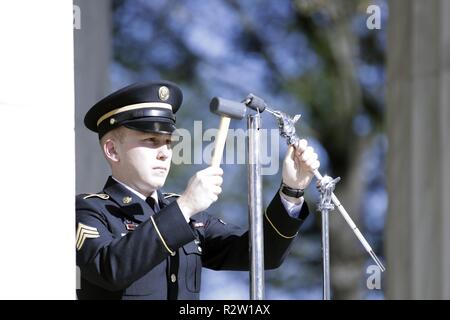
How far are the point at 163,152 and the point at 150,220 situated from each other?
347mm

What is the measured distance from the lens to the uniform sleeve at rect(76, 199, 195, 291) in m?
3.46

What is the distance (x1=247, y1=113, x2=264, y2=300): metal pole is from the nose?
503 millimetres

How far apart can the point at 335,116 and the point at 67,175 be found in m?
8.66

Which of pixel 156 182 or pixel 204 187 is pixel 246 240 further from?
pixel 204 187

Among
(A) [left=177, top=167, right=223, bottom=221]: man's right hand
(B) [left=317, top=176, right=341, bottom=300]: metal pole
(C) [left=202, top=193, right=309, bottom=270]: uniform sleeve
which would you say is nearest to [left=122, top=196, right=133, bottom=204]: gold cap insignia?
(C) [left=202, top=193, right=309, bottom=270]: uniform sleeve

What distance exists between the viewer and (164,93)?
399cm

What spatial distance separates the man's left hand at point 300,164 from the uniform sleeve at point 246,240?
0.13 metres

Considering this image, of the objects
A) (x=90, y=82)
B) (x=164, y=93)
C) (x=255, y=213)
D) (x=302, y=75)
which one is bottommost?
(x=255, y=213)

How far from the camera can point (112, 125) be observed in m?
3.89

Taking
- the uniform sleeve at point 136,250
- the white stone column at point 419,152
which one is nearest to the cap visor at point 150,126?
the uniform sleeve at point 136,250

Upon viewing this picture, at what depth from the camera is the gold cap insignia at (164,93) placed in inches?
156

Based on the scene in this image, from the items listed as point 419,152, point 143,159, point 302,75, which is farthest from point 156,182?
point 302,75

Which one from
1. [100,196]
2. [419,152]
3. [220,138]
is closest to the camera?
[220,138]
